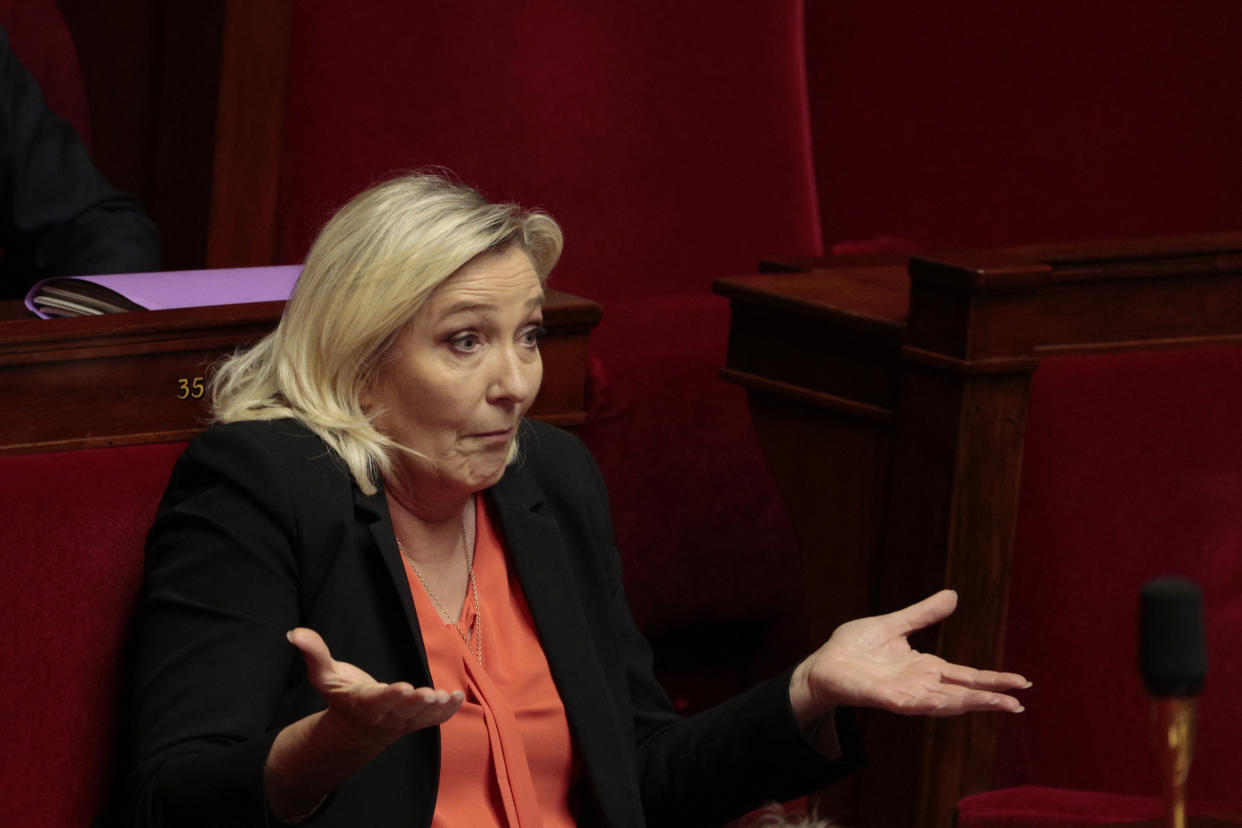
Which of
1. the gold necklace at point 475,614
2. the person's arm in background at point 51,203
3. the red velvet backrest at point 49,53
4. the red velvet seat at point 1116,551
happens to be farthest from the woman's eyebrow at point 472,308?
the red velvet backrest at point 49,53

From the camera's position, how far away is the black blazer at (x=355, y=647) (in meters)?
0.64

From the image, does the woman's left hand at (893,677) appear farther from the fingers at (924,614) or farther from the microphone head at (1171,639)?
the microphone head at (1171,639)

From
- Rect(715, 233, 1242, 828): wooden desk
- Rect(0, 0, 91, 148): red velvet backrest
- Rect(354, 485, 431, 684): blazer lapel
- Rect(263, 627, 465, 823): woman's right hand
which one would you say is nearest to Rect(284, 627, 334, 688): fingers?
Rect(263, 627, 465, 823): woman's right hand

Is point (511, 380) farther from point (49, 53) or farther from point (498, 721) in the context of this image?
point (49, 53)

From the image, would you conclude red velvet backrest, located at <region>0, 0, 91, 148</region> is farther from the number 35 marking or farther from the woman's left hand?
the woman's left hand

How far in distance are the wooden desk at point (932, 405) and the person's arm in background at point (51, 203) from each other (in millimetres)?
400

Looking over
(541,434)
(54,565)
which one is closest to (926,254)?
(541,434)

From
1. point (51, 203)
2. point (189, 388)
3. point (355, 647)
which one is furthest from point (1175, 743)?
point (51, 203)

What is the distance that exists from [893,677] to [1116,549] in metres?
0.29

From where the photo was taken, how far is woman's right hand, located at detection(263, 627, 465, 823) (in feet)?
1.84

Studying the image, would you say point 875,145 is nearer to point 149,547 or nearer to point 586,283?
point 586,283

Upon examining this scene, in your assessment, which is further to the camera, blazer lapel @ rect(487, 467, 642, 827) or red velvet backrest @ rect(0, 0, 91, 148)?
red velvet backrest @ rect(0, 0, 91, 148)

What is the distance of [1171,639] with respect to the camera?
13.5 inches

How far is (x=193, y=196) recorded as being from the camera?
1.32 meters
